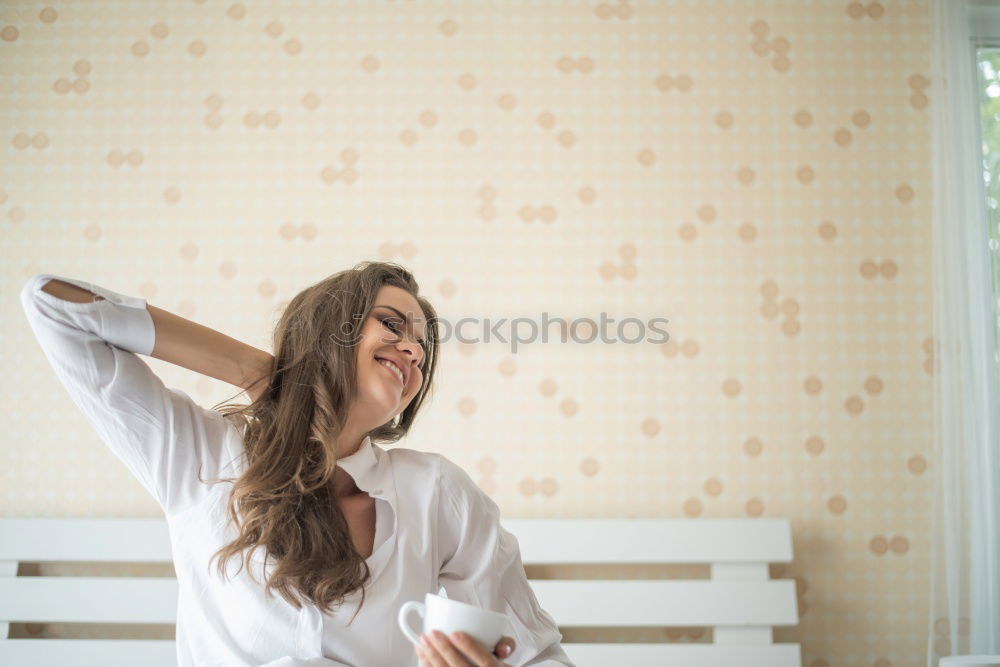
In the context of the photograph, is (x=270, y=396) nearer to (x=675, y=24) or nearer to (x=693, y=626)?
(x=693, y=626)

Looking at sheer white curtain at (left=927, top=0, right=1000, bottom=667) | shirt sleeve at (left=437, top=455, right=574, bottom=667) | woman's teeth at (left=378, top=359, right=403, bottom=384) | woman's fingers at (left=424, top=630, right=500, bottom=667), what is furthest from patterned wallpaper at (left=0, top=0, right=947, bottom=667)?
woman's fingers at (left=424, top=630, right=500, bottom=667)

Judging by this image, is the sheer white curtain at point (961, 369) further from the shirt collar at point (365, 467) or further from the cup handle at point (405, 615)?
the cup handle at point (405, 615)

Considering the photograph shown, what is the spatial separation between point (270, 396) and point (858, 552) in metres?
1.64

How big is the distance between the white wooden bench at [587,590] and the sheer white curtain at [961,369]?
0.44 meters

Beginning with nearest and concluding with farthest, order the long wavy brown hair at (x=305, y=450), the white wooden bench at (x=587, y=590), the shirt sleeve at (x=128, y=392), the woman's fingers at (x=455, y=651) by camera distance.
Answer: the woman's fingers at (x=455, y=651) → the shirt sleeve at (x=128, y=392) → the long wavy brown hair at (x=305, y=450) → the white wooden bench at (x=587, y=590)

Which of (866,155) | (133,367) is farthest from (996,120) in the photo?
(133,367)

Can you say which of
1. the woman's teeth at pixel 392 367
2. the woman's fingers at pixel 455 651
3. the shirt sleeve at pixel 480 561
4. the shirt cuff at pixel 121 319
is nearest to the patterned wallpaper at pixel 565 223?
the shirt sleeve at pixel 480 561

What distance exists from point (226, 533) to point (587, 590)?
1083 millimetres

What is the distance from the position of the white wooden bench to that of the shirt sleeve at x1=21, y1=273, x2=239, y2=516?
0.97m

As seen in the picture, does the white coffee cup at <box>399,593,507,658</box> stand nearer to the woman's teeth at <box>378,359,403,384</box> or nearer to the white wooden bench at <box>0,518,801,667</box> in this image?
the woman's teeth at <box>378,359,403,384</box>

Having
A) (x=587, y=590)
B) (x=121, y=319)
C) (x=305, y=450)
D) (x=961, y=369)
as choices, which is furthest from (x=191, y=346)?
(x=961, y=369)

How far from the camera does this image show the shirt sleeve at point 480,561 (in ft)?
3.97

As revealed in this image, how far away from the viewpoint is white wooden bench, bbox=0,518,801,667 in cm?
191

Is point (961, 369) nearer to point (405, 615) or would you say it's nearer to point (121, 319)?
point (405, 615)
